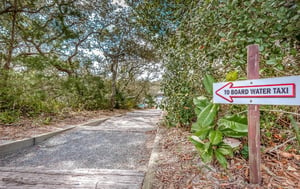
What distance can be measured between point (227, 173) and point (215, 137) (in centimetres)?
34

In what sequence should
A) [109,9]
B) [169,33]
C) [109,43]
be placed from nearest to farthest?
[169,33], [109,9], [109,43]

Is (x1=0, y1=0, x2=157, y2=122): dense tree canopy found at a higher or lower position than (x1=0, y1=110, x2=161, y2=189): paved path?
higher

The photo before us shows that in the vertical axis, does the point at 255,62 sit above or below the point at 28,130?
above

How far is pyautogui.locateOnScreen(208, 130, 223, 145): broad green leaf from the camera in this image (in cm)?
108

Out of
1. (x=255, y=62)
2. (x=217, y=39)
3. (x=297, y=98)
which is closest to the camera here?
(x=297, y=98)

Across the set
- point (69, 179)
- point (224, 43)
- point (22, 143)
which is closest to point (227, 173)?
point (224, 43)

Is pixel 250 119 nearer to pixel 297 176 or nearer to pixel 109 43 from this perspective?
pixel 297 176

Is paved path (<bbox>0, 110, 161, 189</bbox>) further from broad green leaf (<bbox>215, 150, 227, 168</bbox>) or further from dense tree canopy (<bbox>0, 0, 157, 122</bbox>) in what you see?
dense tree canopy (<bbox>0, 0, 157, 122</bbox>)

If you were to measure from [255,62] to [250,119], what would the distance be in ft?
1.28

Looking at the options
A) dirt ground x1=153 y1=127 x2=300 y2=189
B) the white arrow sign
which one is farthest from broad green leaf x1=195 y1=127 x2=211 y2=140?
dirt ground x1=153 y1=127 x2=300 y2=189

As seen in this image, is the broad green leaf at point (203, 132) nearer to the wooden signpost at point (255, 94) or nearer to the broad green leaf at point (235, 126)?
the broad green leaf at point (235, 126)

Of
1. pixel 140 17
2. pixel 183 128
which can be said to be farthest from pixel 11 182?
pixel 140 17

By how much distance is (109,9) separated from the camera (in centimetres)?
550

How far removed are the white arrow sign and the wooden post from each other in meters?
0.07
